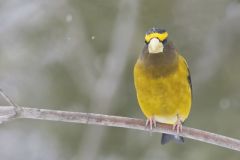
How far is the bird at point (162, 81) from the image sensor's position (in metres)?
4.92

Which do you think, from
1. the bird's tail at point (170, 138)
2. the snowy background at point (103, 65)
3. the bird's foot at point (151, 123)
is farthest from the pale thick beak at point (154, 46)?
the snowy background at point (103, 65)

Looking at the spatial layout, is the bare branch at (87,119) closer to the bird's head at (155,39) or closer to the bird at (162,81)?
the bird at (162,81)

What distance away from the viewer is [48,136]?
329 inches

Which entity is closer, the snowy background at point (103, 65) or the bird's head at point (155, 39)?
the bird's head at point (155, 39)

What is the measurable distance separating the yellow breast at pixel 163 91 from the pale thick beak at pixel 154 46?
0.15 m

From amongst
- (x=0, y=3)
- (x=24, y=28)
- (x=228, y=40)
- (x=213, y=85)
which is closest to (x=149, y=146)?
(x=213, y=85)

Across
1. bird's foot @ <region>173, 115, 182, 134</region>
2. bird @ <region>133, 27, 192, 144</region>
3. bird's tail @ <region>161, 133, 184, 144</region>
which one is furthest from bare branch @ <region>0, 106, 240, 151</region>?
bird's tail @ <region>161, 133, 184, 144</region>

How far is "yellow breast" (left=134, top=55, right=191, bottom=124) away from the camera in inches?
194

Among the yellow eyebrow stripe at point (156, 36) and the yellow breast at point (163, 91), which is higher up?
the yellow eyebrow stripe at point (156, 36)

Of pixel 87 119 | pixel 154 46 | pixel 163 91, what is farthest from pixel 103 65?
pixel 87 119

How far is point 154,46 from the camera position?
4793 mm

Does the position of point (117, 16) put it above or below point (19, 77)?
above

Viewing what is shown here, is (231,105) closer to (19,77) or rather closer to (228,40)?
(228,40)

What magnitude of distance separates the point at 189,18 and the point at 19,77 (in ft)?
7.95
